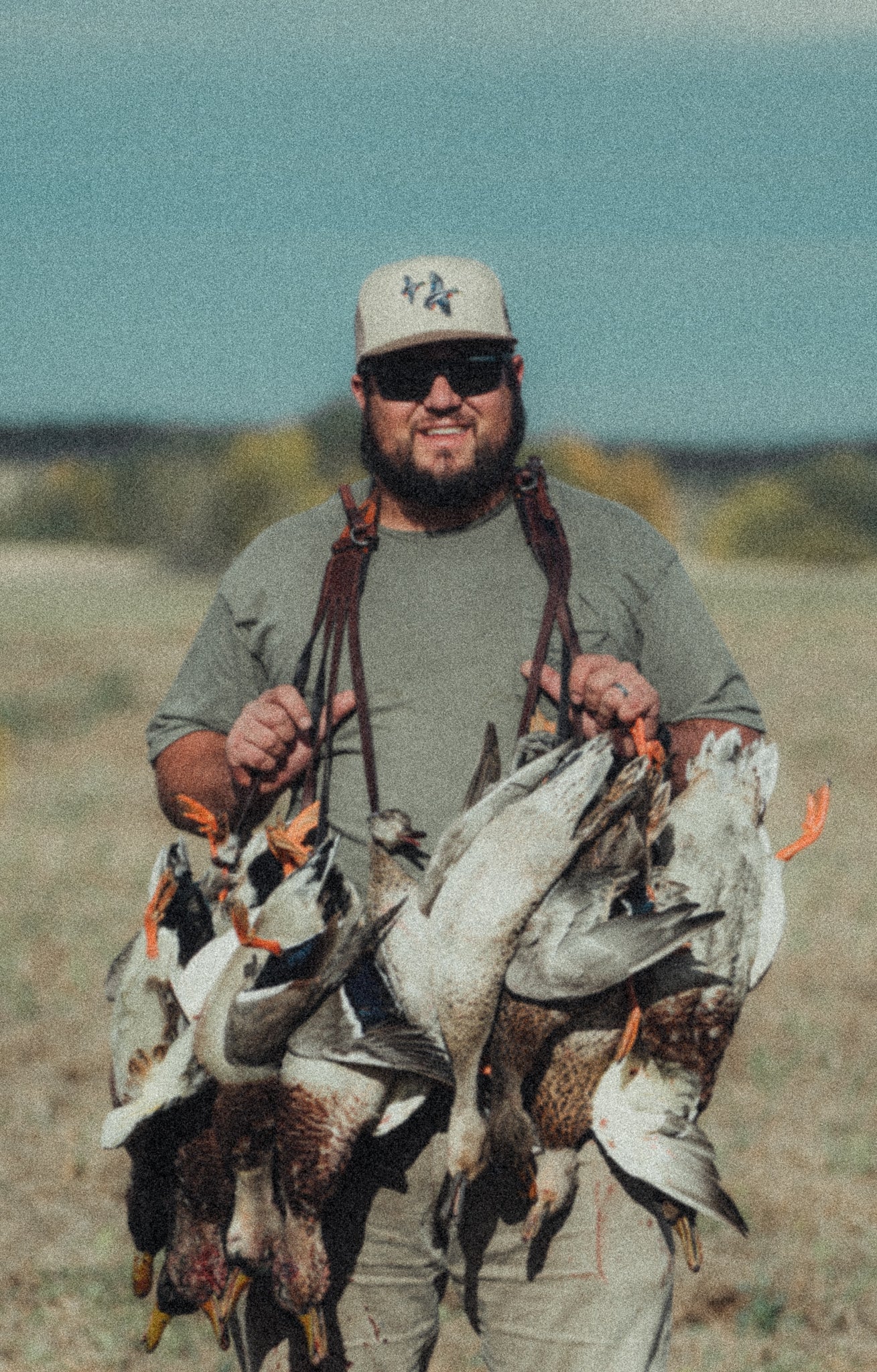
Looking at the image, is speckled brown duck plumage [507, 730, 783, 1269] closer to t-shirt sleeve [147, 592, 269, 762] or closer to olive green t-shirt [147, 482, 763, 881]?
olive green t-shirt [147, 482, 763, 881]

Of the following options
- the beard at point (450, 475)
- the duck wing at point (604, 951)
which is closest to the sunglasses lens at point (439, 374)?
the beard at point (450, 475)

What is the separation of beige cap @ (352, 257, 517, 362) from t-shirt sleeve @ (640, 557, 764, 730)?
0.71 m

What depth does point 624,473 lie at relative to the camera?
104 metres

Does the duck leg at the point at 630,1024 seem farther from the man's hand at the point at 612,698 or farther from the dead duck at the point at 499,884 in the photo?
the man's hand at the point at 612,698

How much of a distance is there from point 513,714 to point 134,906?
812 centimetres

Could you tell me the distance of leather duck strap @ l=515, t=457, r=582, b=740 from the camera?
358 centimetres

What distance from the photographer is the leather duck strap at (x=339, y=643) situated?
370cm

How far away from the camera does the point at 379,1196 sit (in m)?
3.72

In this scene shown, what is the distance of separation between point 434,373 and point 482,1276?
204 cm

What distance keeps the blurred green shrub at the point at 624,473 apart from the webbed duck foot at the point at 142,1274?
311ft

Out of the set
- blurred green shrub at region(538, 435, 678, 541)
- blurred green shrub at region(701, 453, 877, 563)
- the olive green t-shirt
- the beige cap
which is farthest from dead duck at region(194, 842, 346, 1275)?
blurred green shrub at region(538, 435, 678, 541)

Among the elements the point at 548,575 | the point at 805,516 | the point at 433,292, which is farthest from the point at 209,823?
the point at 805,516

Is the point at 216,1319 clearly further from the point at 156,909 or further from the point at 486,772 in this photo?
the point at 486,772

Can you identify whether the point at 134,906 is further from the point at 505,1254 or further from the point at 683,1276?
the point at 505,1254
